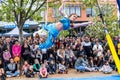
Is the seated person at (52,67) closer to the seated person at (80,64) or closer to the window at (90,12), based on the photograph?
the seated person at (80,64)

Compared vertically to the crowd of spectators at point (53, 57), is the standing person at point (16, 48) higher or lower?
higher

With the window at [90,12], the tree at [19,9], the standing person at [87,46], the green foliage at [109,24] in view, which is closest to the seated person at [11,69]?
the tree at [19,9]

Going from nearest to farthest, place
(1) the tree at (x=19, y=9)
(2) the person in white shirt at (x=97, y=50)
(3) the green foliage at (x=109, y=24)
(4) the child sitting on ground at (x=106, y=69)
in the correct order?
(1) the tree at (x=19, y=9) → (4) the child sitting on ground at (x=106, y=69) → (2) the person in white shirt at (x=97, y=50) → (3) the green foliage at (x=109, y=24)

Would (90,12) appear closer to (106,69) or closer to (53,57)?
(106,69)

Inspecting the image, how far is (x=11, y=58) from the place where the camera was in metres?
15.7

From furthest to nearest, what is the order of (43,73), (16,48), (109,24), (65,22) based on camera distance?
(109,24), (16,48), (43,73), (65,22)

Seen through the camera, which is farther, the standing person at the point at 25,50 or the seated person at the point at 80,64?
the seated person at the point at 80,64

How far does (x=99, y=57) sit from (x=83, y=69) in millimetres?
1019

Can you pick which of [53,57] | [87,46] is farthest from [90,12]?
[53,57]

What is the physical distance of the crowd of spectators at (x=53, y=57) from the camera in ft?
51.4

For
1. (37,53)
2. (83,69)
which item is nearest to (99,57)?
(83,69)

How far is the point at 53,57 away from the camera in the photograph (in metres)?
16.5

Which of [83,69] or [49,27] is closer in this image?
[49,27]

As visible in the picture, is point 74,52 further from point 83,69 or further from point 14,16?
point 14,16
